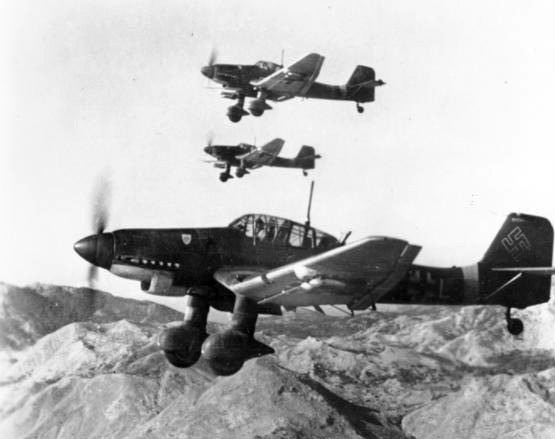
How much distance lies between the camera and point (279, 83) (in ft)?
88.1

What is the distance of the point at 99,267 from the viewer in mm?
14328

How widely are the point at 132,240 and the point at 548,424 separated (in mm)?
90413

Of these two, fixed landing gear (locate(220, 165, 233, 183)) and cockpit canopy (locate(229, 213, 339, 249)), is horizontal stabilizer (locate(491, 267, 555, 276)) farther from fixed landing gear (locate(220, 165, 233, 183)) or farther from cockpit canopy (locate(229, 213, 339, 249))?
fixed landing gear (locate(220, 165, 233, 183))

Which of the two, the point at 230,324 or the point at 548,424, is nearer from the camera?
the point at 230,324

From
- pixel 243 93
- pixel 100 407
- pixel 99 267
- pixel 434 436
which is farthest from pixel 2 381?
pixel 99 267

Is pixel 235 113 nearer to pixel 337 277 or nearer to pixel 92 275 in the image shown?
pixel 92 275

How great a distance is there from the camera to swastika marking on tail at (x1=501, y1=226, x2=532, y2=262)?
17.8 m

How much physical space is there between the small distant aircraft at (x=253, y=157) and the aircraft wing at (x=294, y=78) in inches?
264

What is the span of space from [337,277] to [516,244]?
319 inches

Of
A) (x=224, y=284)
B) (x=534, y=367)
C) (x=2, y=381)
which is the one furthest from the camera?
(x=534, y=367)

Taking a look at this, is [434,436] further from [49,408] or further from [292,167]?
[292,167]

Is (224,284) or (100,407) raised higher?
(224,284)

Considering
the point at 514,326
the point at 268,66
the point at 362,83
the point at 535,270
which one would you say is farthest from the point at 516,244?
the point at 268,66

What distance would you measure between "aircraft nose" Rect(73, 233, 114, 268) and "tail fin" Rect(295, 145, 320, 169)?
25883 mm
